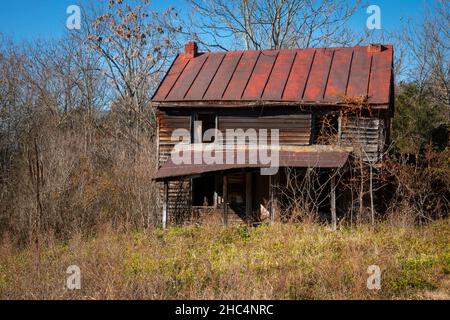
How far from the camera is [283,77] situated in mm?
17641

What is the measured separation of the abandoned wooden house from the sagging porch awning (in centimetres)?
3

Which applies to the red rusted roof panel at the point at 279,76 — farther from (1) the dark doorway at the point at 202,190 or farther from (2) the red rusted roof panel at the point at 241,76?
(1) the dark doorway at the point at 202,190

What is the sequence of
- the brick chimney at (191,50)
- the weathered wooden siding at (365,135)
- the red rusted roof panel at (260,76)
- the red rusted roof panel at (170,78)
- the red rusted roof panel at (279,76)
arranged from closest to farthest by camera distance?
the weathered wooden siding at (365,135) → the red rusted roof panel at (279,76) → the red rusted roof panel at (260,76) → the red rusted roof panel at (170,78) → the brick chimney at (191,50)

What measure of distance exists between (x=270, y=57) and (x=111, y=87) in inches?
541

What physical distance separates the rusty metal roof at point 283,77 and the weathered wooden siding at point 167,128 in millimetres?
618

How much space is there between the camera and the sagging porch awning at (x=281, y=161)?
49.0 ft

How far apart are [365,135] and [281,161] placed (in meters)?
2.92

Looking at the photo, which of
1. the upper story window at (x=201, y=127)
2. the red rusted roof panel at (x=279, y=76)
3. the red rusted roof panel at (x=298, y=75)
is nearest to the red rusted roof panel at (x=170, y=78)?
the upper story window at (x=201, y=127)

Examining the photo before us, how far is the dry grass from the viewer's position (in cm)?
809

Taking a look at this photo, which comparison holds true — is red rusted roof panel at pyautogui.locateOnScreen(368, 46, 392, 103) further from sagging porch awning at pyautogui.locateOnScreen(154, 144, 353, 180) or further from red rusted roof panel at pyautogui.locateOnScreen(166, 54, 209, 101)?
red rusted roof panel at pyautogui.locateOnScreen(166, 54, 209, 101)

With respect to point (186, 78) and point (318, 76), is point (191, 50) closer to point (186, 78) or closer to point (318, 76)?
point (186, 78)

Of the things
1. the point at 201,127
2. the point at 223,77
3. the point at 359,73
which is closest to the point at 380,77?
the point at 359,73

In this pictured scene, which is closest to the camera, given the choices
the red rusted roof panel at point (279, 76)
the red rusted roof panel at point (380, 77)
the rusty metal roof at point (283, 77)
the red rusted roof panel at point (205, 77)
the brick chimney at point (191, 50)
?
the red rusted roof panel at point (380, 77)
